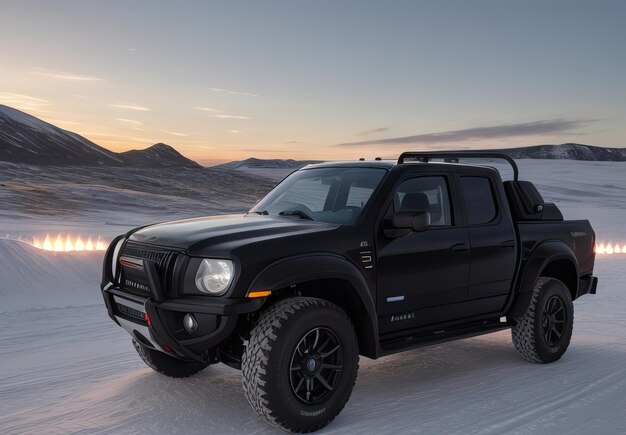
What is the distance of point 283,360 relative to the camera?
431 centimetres

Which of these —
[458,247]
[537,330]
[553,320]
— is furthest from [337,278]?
[553,320]

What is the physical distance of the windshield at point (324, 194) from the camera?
205 inches

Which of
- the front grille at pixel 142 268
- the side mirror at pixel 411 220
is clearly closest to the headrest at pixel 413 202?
the side mirror at pixel 411 220

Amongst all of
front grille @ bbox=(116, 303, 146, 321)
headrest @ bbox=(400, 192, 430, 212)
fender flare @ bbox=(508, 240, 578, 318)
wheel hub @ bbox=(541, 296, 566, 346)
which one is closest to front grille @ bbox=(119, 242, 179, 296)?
front grille @ bbox=(116, 303, 146, 321)

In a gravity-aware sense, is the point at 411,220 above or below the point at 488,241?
above

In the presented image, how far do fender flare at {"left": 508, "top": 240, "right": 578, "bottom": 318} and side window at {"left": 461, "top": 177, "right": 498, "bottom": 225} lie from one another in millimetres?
594

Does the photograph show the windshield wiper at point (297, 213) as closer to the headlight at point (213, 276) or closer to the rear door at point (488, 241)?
the headlight at point (213, 276)

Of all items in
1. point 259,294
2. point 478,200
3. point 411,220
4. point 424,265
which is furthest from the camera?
point 478,200

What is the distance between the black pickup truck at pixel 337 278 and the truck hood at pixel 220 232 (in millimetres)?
15

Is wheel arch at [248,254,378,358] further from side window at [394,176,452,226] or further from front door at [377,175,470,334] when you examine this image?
side window at [394,176,452,226]

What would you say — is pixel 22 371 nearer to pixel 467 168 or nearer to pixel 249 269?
pixel 249 269

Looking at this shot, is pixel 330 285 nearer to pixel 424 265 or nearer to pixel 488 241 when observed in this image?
pixel 424 265

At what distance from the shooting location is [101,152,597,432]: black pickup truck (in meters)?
4.33

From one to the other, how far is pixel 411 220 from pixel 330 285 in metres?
0.77
